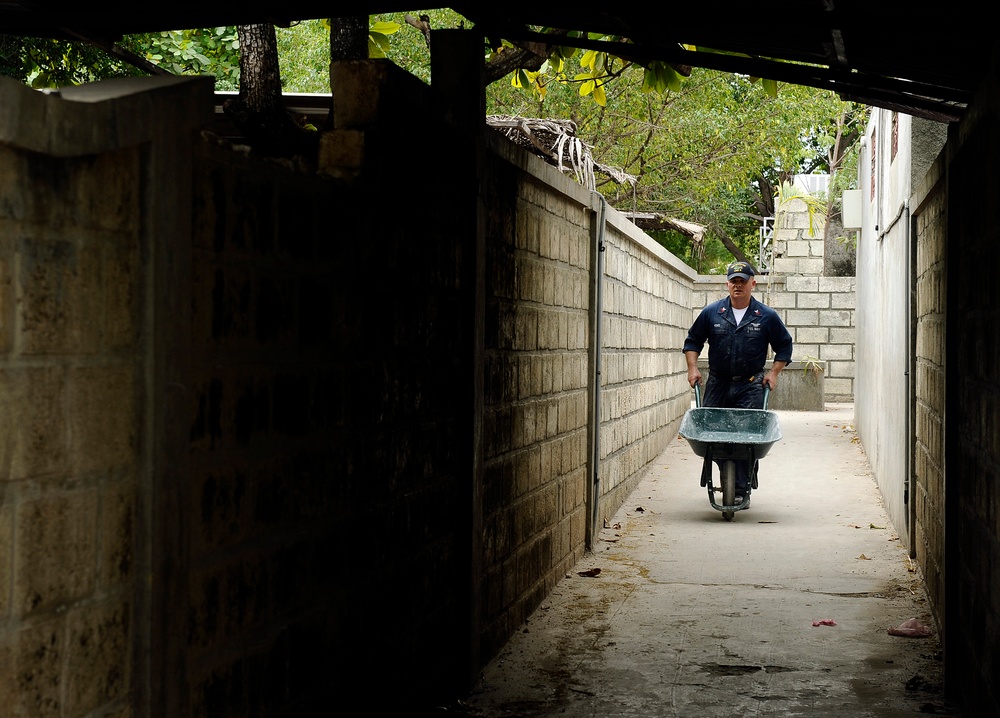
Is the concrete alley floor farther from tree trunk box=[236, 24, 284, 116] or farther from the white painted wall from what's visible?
tree trunk box=[236, 24, 284, 116]

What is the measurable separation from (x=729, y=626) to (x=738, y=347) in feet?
14.2

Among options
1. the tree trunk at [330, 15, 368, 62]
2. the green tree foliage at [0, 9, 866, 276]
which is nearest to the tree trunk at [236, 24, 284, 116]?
the tree trunk at [330, 15, 368, 62]

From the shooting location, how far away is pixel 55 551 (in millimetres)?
2283

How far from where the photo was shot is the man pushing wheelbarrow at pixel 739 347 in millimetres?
10172

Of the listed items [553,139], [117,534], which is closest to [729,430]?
[553,139]

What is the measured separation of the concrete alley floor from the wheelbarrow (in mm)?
231

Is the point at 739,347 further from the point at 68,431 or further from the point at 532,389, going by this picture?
the point at 68,431

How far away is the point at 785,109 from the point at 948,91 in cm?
1932

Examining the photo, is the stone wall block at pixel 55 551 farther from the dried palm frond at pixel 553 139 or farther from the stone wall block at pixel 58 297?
the dried palm frond at pixel 553 139

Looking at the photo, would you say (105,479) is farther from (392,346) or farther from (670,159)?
(670,159)

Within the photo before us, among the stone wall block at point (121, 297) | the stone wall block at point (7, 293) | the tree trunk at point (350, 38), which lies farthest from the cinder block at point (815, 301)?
the stone wall block at point (7, 293)

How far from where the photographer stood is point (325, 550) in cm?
361

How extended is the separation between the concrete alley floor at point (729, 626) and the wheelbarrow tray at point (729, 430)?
593mm

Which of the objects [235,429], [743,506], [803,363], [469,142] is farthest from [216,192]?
[803,363]
